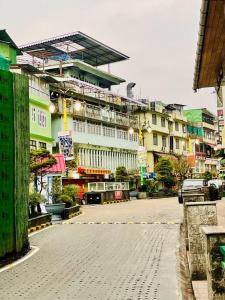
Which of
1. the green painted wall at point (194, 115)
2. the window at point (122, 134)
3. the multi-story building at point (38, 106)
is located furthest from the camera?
the green painted wall at point (194, 115)

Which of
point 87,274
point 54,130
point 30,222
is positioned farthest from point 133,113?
point 87,274

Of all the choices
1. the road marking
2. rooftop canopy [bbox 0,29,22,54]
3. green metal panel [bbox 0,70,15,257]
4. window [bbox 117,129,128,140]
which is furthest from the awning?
window [bbox 117,129,128,140]

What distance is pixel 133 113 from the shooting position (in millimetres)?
63031

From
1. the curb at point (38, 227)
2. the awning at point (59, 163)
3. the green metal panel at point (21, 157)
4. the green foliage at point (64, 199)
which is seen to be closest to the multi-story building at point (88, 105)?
the awning at point (59, 163)

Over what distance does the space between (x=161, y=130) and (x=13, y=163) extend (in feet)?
189

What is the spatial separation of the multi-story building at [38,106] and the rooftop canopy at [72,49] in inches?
345

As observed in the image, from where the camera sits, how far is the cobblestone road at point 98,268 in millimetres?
7859

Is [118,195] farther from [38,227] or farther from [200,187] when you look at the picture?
[38,227]

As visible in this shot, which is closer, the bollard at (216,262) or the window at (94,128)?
the bollard at (216,262)

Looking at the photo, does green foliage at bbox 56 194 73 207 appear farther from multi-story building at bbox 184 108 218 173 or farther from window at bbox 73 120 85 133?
multi-story building at bbox 184 108 218 173

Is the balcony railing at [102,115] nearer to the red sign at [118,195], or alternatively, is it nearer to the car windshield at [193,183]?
the red sign at [118,195]

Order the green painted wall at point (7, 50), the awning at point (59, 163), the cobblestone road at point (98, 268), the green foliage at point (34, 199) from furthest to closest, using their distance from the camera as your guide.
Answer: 1. the green painted wall at point (7, 50)
2. the awning at point (59, 163)
3. the green foliage at point (34, 199)
4. the cobblestone road at point (98, 268)

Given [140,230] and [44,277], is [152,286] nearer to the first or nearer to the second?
[44,277]

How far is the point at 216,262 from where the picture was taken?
468 cm
